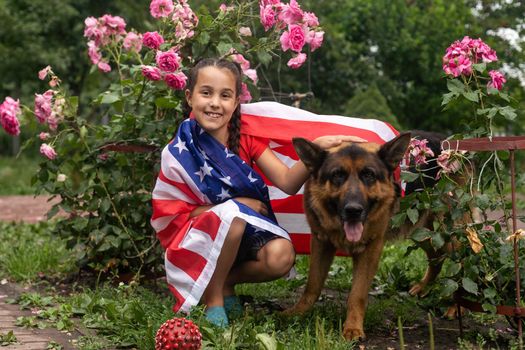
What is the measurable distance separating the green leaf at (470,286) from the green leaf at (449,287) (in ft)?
0.16

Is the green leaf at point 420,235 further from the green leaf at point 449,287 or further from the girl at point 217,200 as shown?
the girl at point 217,200

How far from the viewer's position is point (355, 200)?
361 centimetres

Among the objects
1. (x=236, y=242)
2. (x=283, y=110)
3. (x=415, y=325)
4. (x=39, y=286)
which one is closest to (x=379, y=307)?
(x=415, y=325)

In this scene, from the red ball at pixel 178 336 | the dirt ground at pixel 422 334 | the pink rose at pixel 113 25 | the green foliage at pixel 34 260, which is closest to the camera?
the red ball at pixel 178 336

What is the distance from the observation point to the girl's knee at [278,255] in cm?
405

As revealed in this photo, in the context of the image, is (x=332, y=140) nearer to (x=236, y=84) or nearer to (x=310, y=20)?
(x=236, y=84)

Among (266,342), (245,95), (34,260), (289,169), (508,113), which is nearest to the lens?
(266,342)

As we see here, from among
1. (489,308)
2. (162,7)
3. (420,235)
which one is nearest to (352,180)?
(420,235)

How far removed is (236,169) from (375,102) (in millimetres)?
9217

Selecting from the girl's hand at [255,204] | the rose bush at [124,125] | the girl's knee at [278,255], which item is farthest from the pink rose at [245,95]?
the girl's knee at [278,255]

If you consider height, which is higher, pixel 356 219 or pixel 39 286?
pixel 356 219

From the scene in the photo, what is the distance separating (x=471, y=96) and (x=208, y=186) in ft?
4.83

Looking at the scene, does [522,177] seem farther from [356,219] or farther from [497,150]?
[356,219]

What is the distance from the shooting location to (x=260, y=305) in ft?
14.9
